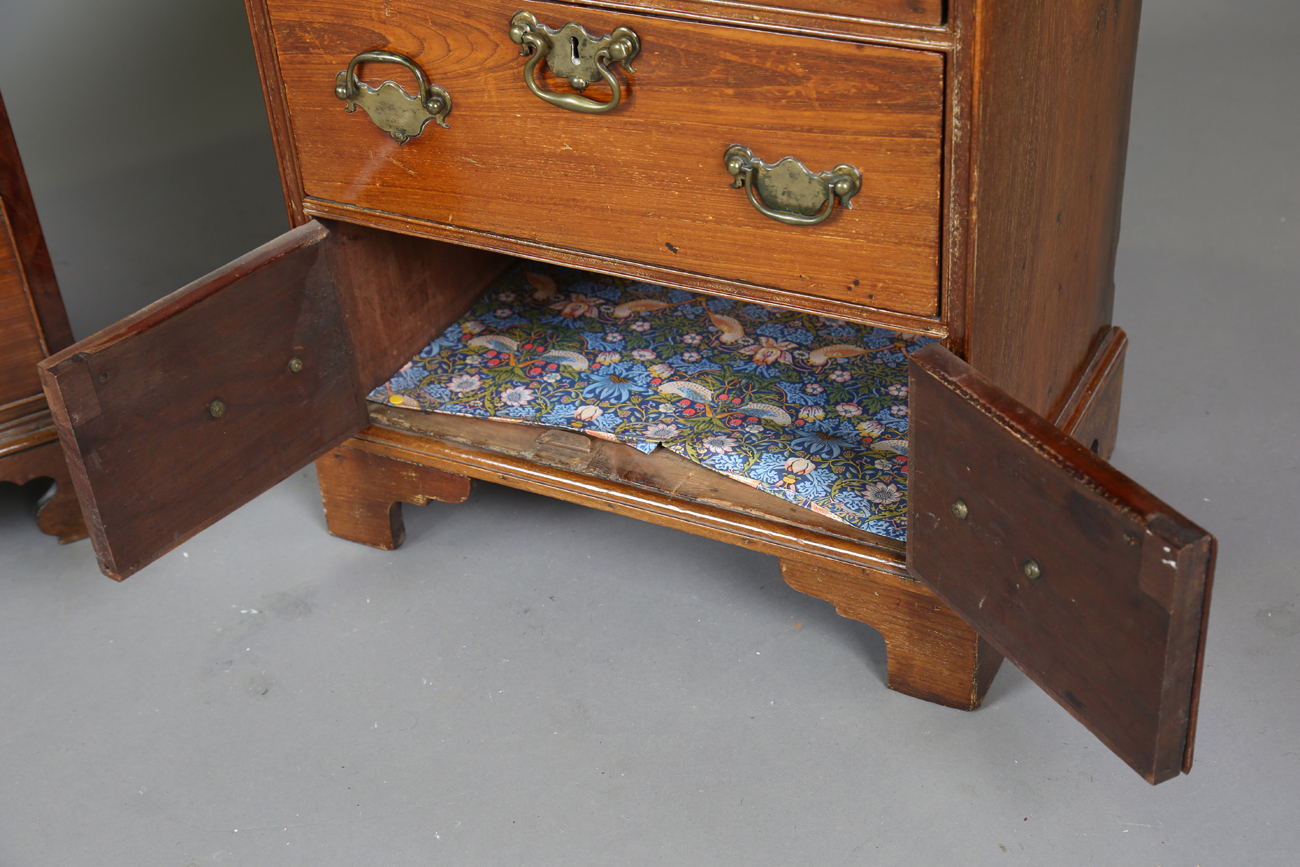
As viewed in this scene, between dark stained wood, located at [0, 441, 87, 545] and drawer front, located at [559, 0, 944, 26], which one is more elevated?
drawer front, located at [559, 0, 944, 26]

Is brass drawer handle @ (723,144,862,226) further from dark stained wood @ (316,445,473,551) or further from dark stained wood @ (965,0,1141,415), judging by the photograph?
dark stained wood @ (316,445,473,551)

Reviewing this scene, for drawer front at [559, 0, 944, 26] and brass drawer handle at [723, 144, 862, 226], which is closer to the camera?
drawer front at [559, 0, 944, 26]

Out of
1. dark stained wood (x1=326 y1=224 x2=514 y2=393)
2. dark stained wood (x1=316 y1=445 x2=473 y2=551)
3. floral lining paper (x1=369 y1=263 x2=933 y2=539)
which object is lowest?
dark stained wood (x1=316 y1=445 x2=473 y2=551)

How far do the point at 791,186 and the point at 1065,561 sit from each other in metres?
0.41

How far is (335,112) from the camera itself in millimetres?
1473

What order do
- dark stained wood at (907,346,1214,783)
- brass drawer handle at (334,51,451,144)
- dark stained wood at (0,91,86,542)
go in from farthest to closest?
dark stained wood at (0,91,86,542) → brass drawer handle at (334,51,451,144) → dark stained wood at (907,346,1214,783)

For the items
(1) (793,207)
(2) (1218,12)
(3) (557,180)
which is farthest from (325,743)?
(2) (1218,12)

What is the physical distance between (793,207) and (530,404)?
1.77 ft

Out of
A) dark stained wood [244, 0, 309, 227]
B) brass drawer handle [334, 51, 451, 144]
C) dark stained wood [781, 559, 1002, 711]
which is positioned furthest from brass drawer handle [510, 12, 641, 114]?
dark stained wood [781, 559, 1002, 711]

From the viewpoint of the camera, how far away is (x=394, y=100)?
1.42 m

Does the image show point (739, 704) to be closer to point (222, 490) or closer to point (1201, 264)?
point (222, 490)

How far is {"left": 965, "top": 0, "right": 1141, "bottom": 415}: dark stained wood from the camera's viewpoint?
117cm

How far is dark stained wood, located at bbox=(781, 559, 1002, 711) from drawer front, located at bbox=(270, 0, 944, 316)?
33cm

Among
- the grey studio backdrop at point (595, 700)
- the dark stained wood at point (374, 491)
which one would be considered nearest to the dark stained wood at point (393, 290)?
the dark stained wood at point (374, 491)
